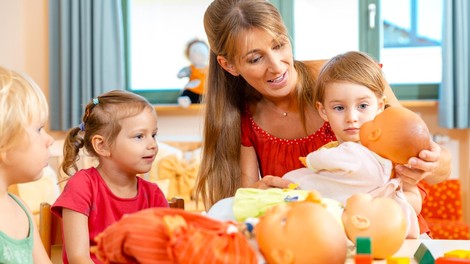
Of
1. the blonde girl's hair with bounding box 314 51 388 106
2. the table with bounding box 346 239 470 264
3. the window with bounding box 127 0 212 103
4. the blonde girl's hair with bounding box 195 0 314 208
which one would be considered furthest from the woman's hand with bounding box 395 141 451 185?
the window with bounding box 127 0 212 103

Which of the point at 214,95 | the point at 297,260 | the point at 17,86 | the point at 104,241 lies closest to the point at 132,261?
the point at 104,241

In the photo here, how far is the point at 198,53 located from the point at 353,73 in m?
2.99

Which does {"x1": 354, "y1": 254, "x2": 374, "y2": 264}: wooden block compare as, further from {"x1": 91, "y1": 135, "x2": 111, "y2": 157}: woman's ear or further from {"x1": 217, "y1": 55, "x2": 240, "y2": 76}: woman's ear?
{"x1": 217, "y1": 55, "x2": 240, "y2": 76}: woman's ear

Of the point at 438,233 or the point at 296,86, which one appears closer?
the point at 296,86

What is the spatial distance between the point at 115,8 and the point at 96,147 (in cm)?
306

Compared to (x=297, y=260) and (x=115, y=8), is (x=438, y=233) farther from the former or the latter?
(x=297, y=260)

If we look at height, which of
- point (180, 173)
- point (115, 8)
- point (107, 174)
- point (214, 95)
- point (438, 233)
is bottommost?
point (438, 233)

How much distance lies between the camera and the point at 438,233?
3736 mm

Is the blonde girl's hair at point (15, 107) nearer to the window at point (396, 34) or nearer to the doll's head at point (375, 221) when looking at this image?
the doll's head at point (375, 221)

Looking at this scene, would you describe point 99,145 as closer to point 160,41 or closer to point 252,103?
point 252,103

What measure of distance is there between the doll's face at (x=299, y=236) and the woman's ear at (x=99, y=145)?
33.5 inches

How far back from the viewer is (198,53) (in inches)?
173

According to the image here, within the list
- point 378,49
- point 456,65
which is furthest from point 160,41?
point 456,65

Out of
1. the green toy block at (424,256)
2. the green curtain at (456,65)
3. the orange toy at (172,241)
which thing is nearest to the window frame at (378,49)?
the green curtain at (456,65)
